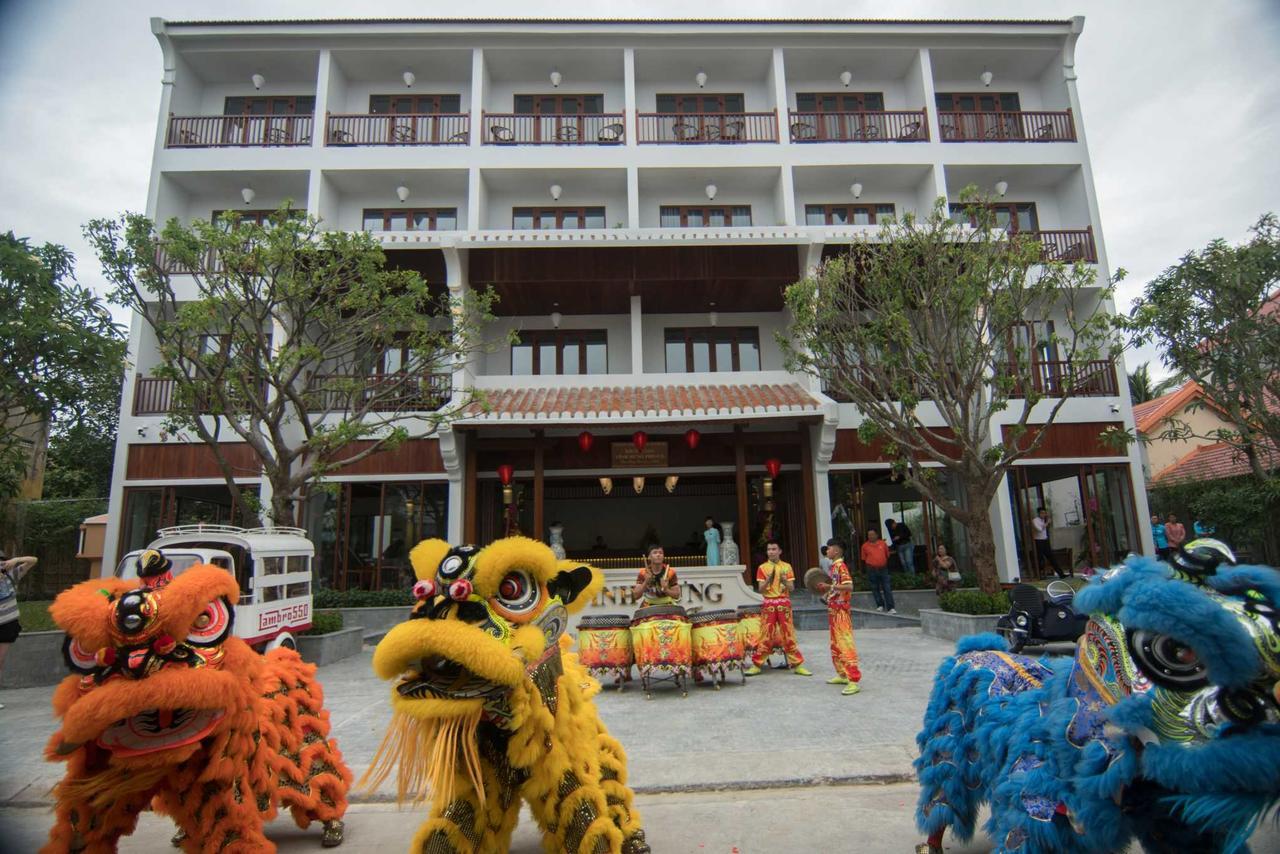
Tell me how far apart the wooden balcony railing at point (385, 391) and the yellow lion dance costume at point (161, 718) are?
8065mm

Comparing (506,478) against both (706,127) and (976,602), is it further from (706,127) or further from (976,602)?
(706,127)

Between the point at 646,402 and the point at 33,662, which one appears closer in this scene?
the point at 33,662

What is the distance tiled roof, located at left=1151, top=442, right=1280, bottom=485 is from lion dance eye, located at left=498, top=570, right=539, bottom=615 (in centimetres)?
1888

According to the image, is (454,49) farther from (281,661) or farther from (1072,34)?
(281,661)

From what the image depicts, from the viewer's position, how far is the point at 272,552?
8.41 m

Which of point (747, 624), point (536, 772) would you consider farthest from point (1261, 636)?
point (747, 624)

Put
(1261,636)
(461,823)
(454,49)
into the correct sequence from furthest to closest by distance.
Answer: (454,49) < (461,823) < (1261,636)

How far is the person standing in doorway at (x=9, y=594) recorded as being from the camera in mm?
6613

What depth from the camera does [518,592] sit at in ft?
8.28

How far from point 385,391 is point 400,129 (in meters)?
8.02

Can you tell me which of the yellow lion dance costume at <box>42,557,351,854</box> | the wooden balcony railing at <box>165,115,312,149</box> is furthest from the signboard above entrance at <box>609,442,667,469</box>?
the yellow lion dance costume at <box>42,557,351,854</box>

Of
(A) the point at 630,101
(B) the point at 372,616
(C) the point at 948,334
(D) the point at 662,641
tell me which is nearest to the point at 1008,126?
(A) the point at 630,101

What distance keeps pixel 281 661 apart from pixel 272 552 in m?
5.30

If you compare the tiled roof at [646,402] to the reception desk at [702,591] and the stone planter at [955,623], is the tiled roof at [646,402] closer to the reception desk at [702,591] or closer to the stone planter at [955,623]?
the reception desk at [702,591]
